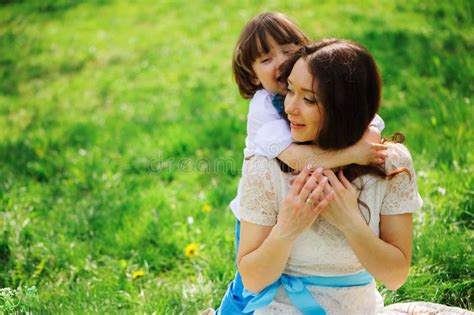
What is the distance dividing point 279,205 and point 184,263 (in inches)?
58.5

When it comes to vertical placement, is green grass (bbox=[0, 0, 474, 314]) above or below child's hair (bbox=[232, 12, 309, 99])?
below

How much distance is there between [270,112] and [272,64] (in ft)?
1.06

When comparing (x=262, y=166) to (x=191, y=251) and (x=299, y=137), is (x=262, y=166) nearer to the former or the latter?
(x=299, y=137)

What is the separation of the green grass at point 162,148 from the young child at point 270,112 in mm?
892

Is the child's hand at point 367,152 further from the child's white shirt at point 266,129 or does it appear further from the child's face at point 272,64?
the child's face at point 272,64

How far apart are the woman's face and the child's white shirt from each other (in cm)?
10

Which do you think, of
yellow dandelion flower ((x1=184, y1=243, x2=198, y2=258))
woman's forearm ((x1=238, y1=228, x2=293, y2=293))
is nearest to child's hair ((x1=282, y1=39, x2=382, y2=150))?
woman's forearm ((x1=238, y1=228, x2=293, y2=293))

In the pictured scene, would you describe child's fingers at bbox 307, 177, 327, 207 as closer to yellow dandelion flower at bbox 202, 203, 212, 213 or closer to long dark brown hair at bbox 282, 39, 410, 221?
long dark brown hair at bbox 282, 39, 410, 221

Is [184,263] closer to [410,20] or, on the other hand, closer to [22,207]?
[22,207]

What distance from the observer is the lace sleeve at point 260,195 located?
194 cm

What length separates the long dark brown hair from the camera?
5.80 feet

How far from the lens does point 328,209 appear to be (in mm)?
1865

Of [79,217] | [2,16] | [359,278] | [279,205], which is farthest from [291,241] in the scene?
[2,16]

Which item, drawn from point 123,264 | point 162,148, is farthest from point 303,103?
point 162,148
